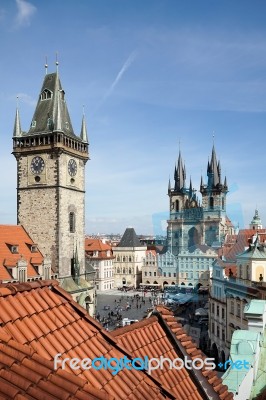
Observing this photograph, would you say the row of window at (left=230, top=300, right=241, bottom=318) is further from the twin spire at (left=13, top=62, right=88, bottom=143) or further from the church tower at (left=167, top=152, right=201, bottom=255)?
the church tower at (left=167, top=152, right=201, bottom=255)

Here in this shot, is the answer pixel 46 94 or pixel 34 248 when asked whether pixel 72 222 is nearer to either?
pixel 34 248

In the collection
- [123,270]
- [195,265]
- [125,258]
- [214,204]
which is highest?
[214,204]

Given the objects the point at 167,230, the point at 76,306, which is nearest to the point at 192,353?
the point at 76,306

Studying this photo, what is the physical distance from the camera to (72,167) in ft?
121

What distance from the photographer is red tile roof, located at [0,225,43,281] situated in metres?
29.4

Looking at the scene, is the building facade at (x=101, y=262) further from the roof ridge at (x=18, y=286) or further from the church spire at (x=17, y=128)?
the roof ridge at (x=18, y=286)

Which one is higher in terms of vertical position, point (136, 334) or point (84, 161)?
point (84, 161)

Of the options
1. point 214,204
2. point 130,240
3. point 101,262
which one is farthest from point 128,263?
point 214,204

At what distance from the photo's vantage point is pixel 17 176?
36.4 meters

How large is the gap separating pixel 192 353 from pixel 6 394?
451 centimetres

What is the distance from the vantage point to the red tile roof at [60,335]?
145 inches

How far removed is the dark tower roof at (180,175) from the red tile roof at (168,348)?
110m

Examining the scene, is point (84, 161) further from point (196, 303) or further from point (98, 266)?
point (98, 266)

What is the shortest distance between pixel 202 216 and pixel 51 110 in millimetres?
75448
